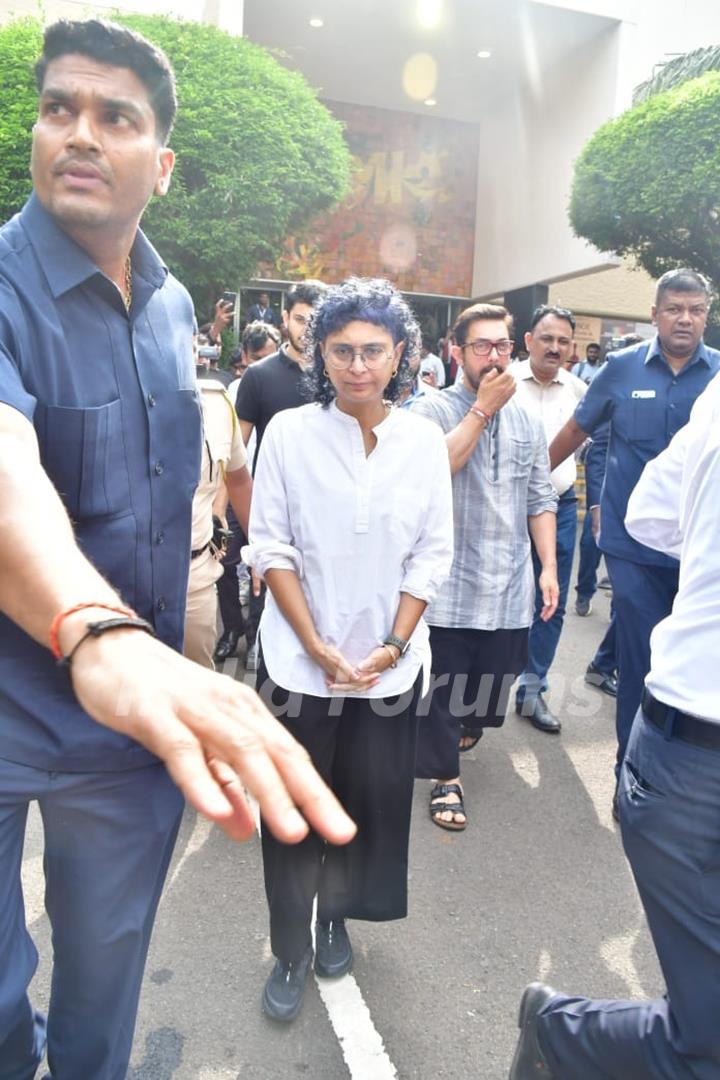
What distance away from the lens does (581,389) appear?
5289mm

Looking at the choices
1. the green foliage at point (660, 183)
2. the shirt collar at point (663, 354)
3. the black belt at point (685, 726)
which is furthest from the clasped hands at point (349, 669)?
the green foliage at point (660, 183)

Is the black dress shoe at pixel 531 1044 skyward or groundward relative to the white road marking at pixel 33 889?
skyward

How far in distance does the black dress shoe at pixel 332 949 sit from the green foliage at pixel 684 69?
14279 millimetres

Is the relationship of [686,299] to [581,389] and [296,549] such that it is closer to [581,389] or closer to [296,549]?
[581,389]

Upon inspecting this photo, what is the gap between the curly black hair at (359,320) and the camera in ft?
7.99

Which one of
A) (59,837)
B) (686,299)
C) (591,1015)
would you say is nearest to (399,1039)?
(591,1015)

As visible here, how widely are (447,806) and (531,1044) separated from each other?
5.09 feet

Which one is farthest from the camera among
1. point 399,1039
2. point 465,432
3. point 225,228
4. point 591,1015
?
point 225,228

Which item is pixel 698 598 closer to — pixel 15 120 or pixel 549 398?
pixel 549 398

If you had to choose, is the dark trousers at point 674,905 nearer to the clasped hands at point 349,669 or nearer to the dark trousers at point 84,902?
the clasped hands at point 349,669

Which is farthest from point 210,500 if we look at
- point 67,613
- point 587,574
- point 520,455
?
point 587,574

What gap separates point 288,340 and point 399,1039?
124 inches

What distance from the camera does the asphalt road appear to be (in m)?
2.17

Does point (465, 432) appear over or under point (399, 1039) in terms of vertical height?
over
